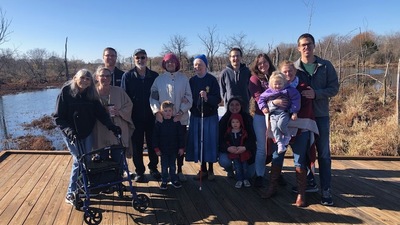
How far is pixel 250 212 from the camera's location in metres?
3.35

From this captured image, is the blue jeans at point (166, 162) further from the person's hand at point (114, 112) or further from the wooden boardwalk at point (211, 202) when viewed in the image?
the person's hand at point (114, 112)

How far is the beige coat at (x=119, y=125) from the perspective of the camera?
3.70m

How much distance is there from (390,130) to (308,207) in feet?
A: 12.4

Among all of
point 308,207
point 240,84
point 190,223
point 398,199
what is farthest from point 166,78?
point 398,199

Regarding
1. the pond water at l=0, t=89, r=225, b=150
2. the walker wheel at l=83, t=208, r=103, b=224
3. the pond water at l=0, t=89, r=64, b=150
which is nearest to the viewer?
the walker wheel at l=83, t=208, r=103, b=224

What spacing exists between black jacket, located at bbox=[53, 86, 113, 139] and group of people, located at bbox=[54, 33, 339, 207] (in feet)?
0.03

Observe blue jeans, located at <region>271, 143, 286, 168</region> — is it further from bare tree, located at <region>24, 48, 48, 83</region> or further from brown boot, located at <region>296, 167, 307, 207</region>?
bare tree, located at <region>24, 48, 48, 83</region>

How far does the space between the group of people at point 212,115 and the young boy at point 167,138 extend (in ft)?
0.04

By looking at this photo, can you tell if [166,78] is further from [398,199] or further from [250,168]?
[398,199]

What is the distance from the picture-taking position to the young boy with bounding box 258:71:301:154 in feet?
10.9

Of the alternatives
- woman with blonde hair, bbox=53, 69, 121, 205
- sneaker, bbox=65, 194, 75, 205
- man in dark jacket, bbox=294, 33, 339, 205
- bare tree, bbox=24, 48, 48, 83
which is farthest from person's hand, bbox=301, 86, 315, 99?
bare tree, bbox=24, 48, 48, 83

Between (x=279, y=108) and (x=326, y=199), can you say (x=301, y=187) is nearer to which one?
(x=326, y=199)

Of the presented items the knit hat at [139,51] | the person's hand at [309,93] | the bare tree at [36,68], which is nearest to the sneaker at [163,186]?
the knit hat at [139,51]

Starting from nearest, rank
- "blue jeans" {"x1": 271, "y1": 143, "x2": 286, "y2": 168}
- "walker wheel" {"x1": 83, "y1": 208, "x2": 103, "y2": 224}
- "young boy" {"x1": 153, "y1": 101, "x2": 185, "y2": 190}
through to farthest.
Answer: "walker wheel" {"x1": 83, "y1": 208, "x2": 103, "y2": 224}, "blue jeans" {"x1": 271, "y1": 143, "x2": 286, "y2": 168}, "young boy" {"x1": 153, "y1": 101, "x2": 185, "y2": 190}
